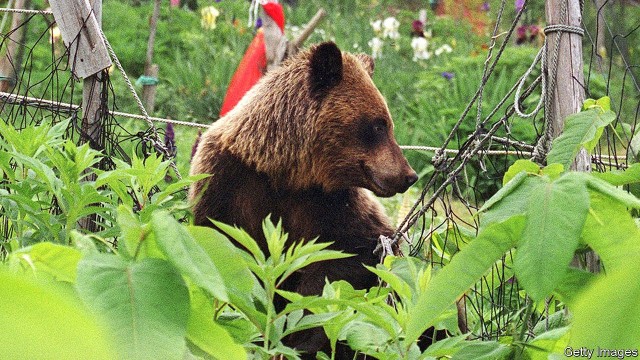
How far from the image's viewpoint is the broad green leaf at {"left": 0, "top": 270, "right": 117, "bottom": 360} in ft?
1.48

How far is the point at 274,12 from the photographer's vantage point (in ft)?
24.0

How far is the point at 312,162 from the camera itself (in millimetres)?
3648

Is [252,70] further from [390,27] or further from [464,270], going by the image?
[464,270]

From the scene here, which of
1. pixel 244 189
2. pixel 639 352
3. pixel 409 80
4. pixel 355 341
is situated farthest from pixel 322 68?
pixel 409 80

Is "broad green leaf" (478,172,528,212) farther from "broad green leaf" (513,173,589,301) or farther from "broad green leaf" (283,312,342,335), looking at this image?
"broad green leaf" (283,312,342,335)

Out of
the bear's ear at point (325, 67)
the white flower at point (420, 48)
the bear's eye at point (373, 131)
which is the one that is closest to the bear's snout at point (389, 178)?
the bear's eye at point (373, 131)

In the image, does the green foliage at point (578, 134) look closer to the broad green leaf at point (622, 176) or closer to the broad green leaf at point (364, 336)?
→ the broad green leaf at point (622, 176)

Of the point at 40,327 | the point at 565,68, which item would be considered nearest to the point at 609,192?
the point at 40,327

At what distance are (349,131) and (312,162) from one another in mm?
226

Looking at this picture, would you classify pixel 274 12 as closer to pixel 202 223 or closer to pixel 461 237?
pixel 202 223

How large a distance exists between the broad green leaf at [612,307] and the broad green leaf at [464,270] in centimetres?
43

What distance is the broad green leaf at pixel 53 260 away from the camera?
89 centimetres

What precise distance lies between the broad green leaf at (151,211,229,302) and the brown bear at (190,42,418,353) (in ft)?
7.87

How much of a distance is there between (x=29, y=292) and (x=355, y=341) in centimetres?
85
